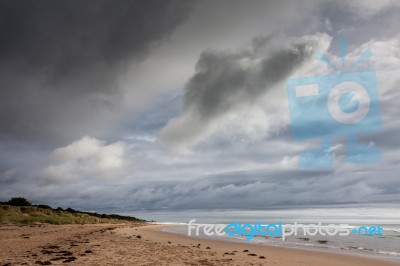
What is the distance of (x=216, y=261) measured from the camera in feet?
58.7

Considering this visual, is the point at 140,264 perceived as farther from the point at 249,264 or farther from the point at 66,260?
the point at 249,264

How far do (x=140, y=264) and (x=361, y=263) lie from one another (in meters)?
12.0

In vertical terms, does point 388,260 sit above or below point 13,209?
below

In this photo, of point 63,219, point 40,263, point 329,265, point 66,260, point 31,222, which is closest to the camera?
point 40,263

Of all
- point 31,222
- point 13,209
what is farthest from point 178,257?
point 13,209

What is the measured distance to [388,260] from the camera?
21172mm

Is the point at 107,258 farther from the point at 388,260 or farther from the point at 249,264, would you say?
the point at 388,260

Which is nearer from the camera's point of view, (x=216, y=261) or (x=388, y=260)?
(x=216, y=261)

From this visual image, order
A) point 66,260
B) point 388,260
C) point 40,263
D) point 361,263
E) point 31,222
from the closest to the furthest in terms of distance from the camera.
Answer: point 40,263, point 66,260, point 361,263, point 388,260, point 31,222

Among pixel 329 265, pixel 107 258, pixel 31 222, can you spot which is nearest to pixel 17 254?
pixel 107 258

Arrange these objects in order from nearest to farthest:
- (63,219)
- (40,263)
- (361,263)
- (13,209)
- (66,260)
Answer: (40,263) < (66,260) < (361,263) < (13,209) < (63,219)

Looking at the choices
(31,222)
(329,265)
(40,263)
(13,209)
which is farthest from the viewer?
(13,209)

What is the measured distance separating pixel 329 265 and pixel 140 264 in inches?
377

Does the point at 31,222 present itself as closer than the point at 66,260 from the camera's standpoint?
No
